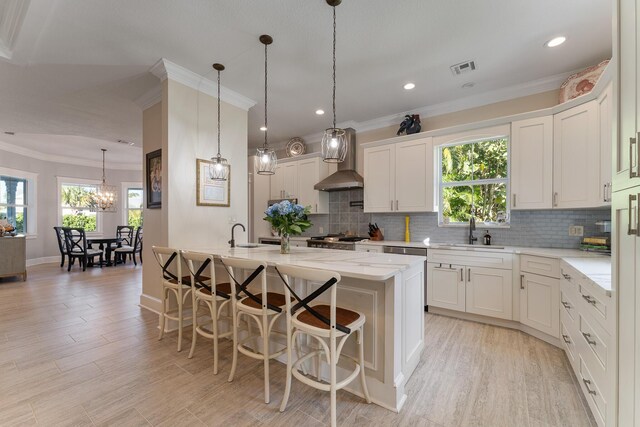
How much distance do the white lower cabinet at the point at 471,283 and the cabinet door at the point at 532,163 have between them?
0.74 meters

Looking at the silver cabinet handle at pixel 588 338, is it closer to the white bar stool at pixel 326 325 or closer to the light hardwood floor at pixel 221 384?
the light hardwood floor at pixel 221 384

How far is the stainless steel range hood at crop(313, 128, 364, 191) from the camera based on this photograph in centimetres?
447

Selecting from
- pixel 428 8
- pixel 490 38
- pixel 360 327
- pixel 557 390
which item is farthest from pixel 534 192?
pixel 360 327

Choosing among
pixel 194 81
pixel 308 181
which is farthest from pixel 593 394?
pixel 194 81

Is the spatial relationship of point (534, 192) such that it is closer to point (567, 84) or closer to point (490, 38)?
point (567, 84)

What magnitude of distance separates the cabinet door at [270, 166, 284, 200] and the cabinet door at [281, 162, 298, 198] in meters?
0.08

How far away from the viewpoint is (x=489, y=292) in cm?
310

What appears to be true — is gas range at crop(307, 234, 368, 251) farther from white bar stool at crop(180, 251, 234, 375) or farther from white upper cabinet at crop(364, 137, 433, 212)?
white bar stool at crop(180, 251, 234, 375)

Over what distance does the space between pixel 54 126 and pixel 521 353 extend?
24.6 feet

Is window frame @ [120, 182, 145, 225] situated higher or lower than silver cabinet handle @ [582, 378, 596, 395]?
higher

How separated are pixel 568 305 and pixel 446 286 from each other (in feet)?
4.10

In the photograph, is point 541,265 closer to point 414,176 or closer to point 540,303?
point 540,303

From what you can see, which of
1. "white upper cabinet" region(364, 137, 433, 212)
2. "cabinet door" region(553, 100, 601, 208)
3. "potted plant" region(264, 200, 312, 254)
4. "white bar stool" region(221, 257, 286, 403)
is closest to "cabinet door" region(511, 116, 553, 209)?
"cabinet door" region(553, 100, 601, 208)

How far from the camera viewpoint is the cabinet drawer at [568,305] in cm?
207
